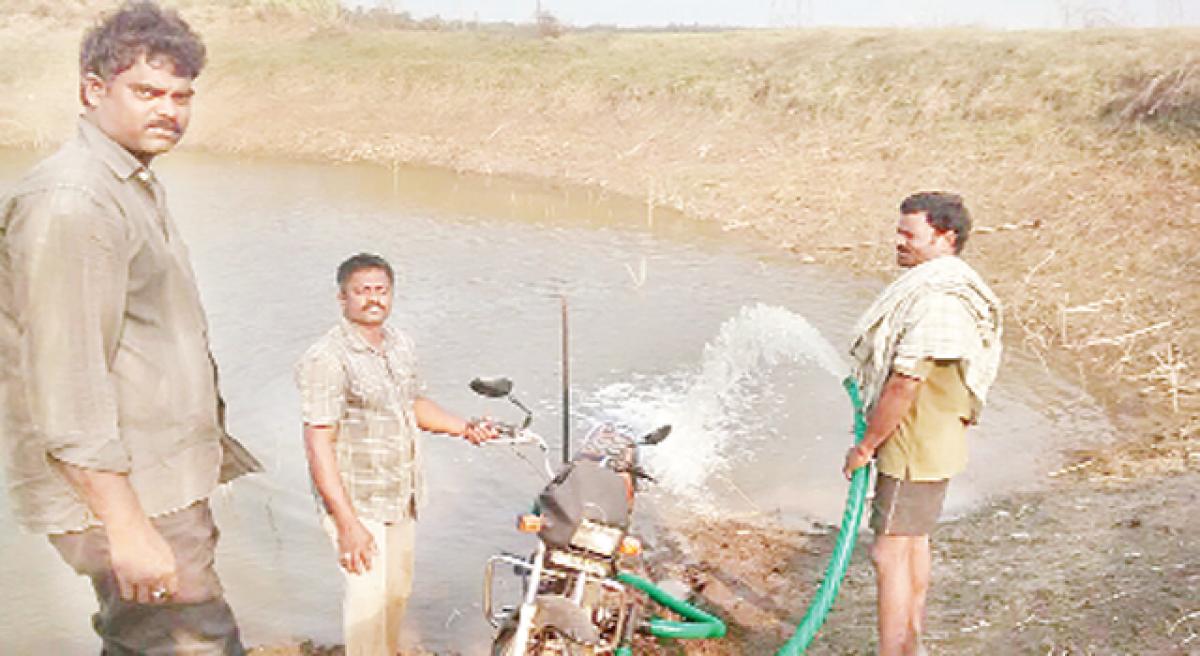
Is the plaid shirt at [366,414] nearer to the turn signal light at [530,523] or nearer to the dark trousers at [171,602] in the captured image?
the turn signal light at [530,523]

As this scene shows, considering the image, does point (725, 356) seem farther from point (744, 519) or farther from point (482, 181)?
point (482, 181)

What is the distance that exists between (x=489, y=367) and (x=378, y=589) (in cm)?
588

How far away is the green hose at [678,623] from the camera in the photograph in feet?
14.1

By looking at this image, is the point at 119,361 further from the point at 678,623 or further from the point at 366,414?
the point at 678,623

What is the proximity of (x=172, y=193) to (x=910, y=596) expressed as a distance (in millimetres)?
18625

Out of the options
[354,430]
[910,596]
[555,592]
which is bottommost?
[910,596]

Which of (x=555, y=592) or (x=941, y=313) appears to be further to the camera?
(x=941, y=313)

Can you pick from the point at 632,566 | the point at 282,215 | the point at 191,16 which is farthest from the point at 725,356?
the point at 191,16

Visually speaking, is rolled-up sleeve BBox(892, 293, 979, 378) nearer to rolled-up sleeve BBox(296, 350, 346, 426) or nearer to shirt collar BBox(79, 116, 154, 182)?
rolled-up sleeve BBox(296, 350, 346, 426)

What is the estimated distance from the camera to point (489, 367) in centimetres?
970

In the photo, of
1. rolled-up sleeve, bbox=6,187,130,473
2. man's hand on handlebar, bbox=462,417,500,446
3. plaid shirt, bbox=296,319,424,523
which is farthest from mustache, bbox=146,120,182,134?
man's hand on handlebar, bbox=462,417,500,446

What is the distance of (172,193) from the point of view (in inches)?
769

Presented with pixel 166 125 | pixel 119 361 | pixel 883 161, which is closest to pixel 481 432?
pixel 119 361

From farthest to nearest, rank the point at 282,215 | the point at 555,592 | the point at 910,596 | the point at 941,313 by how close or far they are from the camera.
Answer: the point at 282,215
the point at 910,596
the point at 941,313
the point at 555,592
